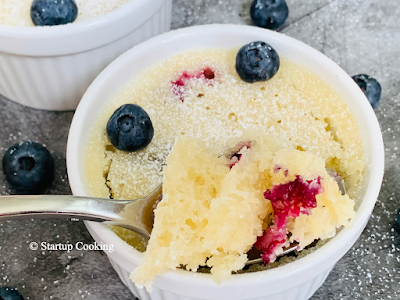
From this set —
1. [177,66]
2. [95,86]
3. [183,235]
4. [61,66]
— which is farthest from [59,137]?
[183,235]

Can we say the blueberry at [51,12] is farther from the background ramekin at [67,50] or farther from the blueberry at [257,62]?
the blueberry at [257,62]

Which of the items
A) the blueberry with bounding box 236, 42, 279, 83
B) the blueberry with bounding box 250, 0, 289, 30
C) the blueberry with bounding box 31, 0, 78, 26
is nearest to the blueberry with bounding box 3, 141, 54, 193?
the blueberry with bounding box 31, 0, 78, 26

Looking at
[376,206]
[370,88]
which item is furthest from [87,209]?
[370,88]

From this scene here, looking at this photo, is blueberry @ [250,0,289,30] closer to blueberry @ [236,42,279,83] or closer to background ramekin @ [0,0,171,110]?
background ramekin @ [0,0,171,110]

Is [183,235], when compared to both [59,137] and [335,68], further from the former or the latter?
[59,137]

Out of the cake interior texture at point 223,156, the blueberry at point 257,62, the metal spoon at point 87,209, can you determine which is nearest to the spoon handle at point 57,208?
the metal spoon at point 87,209

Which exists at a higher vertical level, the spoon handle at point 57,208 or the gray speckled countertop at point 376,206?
the spoon handle at point 57,208
